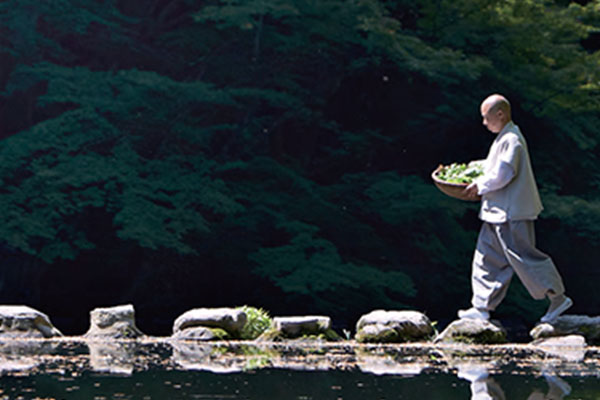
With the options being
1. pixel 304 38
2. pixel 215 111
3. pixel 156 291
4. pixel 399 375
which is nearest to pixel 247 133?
pixel 215 111

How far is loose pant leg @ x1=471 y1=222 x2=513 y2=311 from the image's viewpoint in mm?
8016

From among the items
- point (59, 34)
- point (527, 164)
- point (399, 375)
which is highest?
point (59, 34)

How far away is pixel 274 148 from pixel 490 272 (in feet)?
38.8

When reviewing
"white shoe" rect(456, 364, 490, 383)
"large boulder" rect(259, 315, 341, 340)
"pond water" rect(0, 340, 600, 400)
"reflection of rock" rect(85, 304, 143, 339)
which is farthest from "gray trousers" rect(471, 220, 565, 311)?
"reflection of rock" rect(85, 304, 143, 339)

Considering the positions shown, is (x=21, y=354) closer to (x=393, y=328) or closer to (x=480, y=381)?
(x=393, y=328)

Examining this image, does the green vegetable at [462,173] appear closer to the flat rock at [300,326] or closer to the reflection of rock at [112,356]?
the flat rock at [300,326]

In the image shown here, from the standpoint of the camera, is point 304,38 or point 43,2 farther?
point 304,38

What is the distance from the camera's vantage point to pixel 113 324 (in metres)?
8.62

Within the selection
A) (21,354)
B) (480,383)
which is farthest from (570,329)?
(21,354)

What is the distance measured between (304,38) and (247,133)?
1.98 metres

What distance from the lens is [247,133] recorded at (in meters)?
19.0

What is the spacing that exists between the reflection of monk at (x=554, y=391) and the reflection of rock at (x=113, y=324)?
3980 millimetres

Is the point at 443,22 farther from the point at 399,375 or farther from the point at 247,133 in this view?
the point at 399,375

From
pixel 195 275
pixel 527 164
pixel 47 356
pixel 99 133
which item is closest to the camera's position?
pixel 47 356
